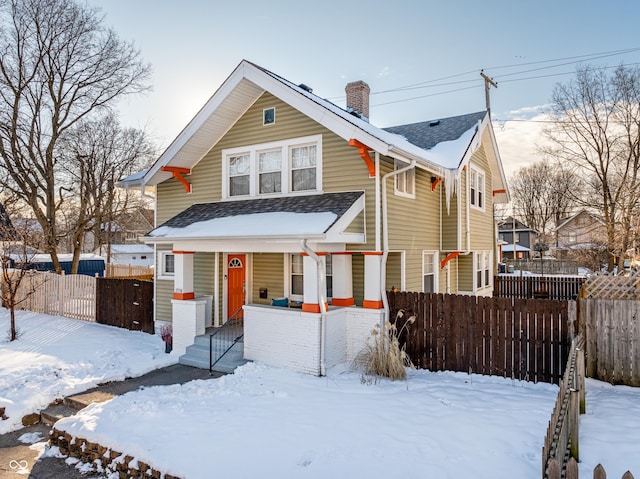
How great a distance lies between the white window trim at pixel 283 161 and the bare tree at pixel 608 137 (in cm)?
1891

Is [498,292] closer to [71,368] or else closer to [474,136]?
[474,136]

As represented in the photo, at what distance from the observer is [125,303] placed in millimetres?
13844

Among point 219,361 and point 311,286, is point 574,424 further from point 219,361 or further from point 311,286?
point 219,361

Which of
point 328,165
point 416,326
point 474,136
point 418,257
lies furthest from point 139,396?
point 474,136

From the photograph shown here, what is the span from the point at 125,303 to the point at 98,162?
13.4 meters

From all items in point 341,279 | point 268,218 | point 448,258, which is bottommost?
point 341,279

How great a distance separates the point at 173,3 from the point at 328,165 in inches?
271

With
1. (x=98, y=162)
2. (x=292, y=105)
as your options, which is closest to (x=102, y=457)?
(x=292, y=105)

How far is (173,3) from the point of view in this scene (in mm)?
12109

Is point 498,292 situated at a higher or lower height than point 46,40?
lower

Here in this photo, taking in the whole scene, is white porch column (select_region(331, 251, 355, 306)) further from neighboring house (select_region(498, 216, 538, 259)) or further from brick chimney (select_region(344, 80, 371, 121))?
neighboring house (select_region(498, 216, 538, 259))

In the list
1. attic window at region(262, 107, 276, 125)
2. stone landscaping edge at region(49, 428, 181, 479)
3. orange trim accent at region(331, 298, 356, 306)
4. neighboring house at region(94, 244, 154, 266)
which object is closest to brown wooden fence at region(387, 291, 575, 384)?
orange trim accent at region(331, 298, 356, 306)

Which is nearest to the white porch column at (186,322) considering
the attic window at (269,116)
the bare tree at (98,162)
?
the attic window at (269,116)

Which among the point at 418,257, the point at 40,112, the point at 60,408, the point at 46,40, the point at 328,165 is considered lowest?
the point at 60,408
